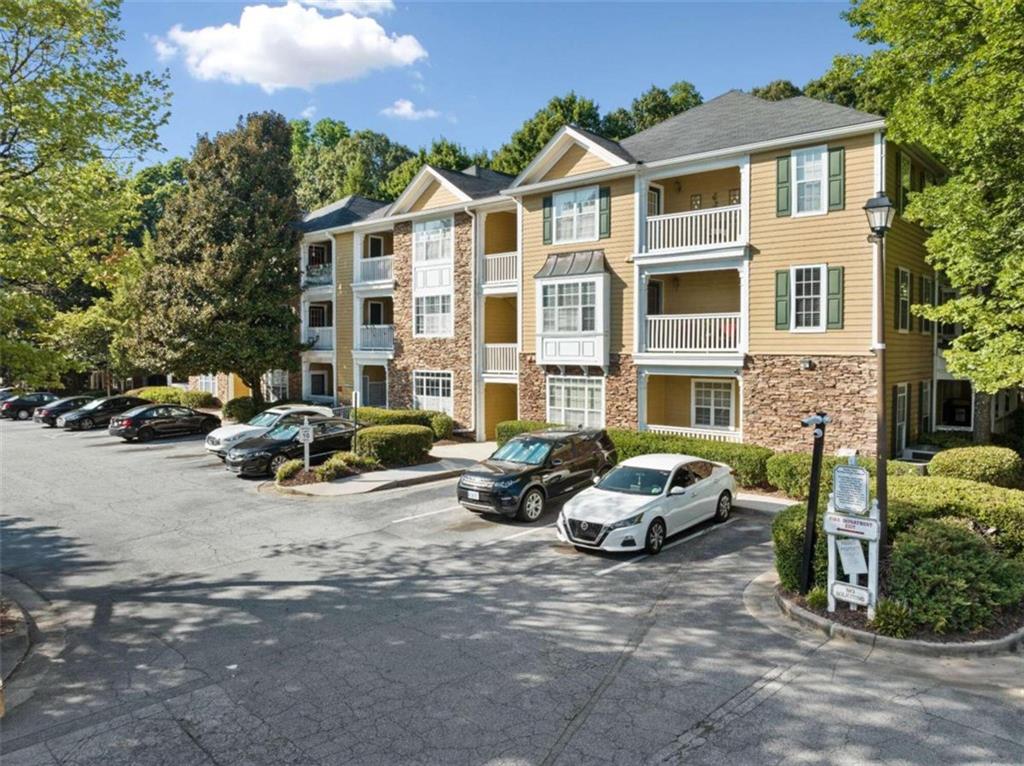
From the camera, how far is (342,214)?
3384 cm

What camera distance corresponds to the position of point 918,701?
6801mm

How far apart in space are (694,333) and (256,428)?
14300 millimetres

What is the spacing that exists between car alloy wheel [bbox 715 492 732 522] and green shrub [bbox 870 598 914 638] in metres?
5.60

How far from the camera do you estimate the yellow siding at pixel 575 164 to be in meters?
21.8

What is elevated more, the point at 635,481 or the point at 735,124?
the point at 735,124

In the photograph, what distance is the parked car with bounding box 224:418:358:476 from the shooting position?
19.3m

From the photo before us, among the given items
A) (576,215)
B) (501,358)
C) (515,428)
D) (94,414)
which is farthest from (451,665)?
(94,414)

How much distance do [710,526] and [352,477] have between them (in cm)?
996

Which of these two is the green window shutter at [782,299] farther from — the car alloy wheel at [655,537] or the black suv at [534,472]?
the car alloy wheel at [655,537]

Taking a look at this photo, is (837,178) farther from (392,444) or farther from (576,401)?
(392,444)

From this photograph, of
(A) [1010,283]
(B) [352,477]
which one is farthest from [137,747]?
(A) [1010,283]

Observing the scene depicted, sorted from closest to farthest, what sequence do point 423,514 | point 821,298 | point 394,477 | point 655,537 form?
point 655,537 < point 423,514 < point 821,298 < point 394,477

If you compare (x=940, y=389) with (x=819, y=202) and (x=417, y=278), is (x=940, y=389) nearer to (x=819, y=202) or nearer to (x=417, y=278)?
(x=819, y=202)

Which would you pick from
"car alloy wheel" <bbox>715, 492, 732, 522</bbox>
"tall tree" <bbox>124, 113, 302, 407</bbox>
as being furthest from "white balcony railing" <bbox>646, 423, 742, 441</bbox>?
"tall tree" <bbox>124, 113, 302, 407</bbox>
